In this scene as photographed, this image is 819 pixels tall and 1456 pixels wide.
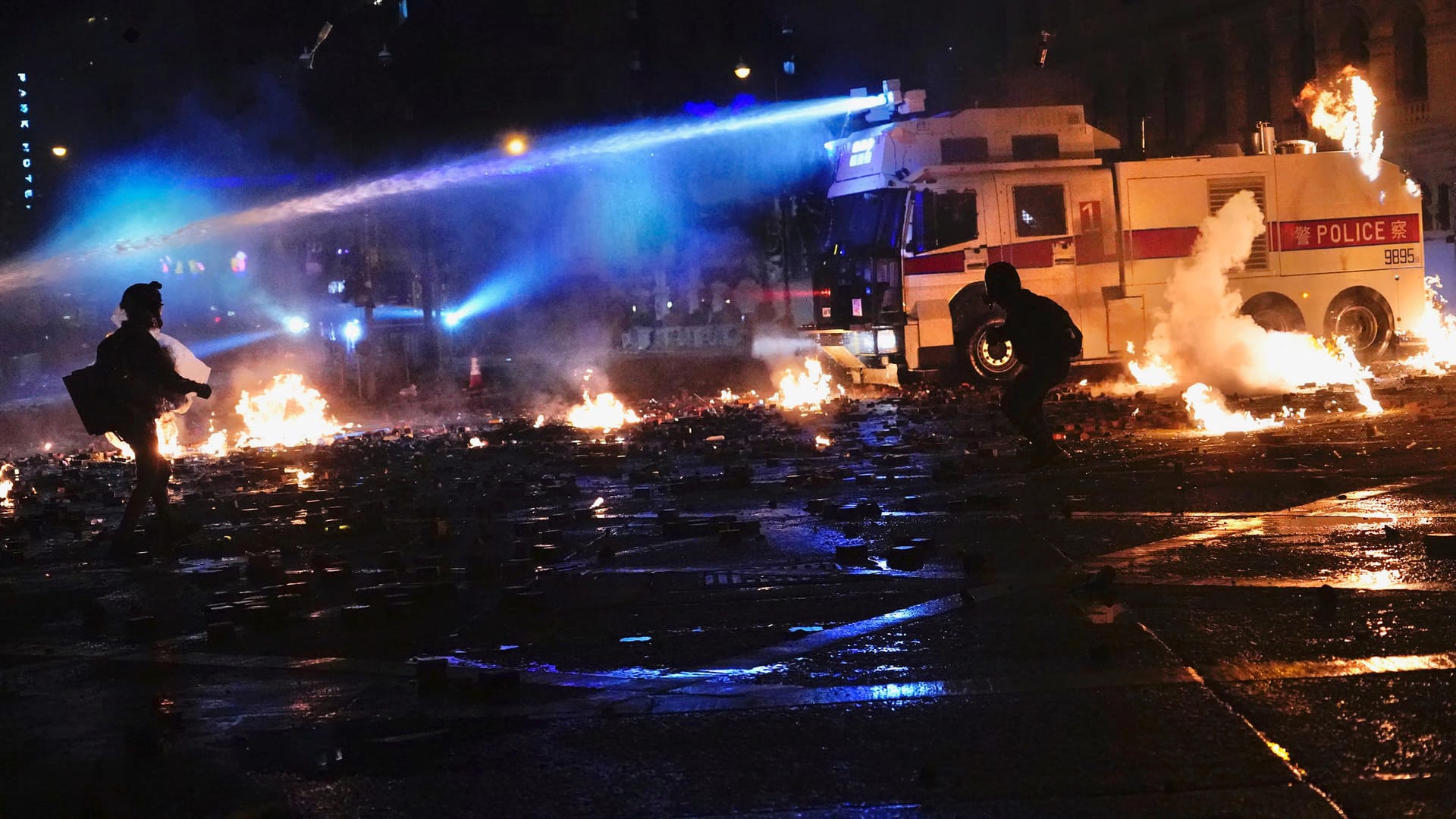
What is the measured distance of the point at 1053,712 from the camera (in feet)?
14.6

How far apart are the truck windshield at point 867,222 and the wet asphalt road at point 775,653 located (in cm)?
934

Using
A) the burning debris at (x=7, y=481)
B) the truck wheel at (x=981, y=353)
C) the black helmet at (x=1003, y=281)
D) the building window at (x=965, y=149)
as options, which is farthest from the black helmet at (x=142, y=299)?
the building window at (x=965, y=149)

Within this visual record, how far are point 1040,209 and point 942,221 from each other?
1.57 m

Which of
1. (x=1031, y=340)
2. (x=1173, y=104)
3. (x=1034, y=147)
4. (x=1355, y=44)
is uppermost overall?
(x=1355, y=44)

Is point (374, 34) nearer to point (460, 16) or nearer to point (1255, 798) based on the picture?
point (460, 16)

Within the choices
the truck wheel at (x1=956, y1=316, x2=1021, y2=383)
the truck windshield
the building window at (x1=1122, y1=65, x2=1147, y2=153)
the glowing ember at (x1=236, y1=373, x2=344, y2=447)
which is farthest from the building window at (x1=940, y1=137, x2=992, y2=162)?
the building window at (x1=1122, y1=65, x2=1147, y2=153)

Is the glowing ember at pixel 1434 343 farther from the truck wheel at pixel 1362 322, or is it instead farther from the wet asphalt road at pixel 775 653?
the wet asphalt road at pixel 775 653

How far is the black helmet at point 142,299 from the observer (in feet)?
32.4

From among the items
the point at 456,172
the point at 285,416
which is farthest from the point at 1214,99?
the point at 285,416

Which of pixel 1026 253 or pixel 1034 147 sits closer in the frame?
pixel 1026 253

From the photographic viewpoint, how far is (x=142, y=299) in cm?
995

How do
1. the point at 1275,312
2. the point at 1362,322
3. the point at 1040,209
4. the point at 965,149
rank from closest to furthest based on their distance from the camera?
the point at 965,149 < the point at 1040,209 < the point at 1275,312 < the point at 1362,322

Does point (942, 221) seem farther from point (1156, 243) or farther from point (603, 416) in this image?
point (603, 416)

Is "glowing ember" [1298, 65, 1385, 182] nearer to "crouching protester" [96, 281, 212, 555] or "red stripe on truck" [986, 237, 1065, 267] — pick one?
"red stripe on truck" [986, 237, 1065, 267]
